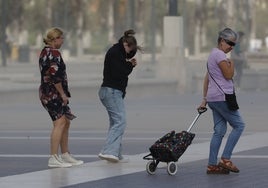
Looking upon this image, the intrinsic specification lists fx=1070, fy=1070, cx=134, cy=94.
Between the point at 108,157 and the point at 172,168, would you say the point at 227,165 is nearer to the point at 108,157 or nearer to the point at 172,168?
the point at 172,168

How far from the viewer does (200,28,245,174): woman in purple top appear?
12.7 meters

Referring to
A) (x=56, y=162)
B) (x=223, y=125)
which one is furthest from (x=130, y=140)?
(x=223, y=125)

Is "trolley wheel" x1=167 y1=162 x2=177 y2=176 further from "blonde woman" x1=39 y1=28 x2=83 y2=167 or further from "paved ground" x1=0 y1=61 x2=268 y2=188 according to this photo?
"blonde woman" x1=39 y1=28 x2=83 y2=167

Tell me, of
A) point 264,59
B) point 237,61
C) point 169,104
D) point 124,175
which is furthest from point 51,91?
point 264,59

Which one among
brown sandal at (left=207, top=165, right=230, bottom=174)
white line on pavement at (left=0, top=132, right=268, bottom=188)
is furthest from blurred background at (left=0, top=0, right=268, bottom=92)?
brown sandal at (left=207, top=165, right=230, bottom=174)

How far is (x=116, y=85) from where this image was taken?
1362 cm

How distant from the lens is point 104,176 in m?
12.7

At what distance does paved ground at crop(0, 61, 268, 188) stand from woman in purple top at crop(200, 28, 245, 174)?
0.17 metres

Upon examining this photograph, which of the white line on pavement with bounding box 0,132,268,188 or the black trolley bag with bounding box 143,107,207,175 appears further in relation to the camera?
the black trolley bag with bounding box 143,107,207,175

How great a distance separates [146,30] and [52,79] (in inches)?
4059

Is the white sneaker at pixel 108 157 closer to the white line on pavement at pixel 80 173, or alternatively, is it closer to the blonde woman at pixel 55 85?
the white line on pavement at pixel 80 173

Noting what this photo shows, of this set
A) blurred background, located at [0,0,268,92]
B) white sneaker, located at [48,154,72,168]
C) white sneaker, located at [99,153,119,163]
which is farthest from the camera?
blurred background, located at [0,0,268,92]

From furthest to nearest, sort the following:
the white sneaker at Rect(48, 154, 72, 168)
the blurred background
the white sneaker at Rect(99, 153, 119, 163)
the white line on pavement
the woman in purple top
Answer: the blurred background < the white sneaker at Rect(99, 153, 119, 163) < the white sneaker at Rect(48, 154, 72, 168) < the woman in purple top < the white line on pavement

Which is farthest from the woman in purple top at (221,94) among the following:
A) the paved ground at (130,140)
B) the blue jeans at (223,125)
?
the paved ground at (130,140)
